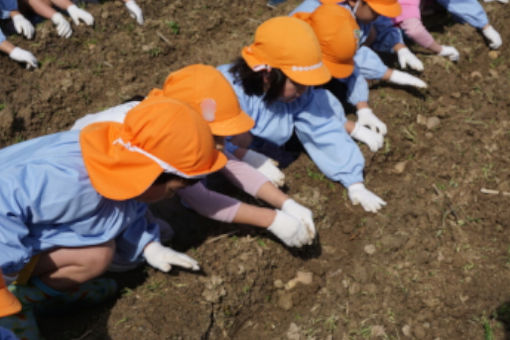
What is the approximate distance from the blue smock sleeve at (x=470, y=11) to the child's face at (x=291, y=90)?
2325 mm

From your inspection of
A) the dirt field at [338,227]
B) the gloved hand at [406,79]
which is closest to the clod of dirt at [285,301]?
the dirt field at [338,227]

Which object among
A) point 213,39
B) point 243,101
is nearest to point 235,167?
point 243,101

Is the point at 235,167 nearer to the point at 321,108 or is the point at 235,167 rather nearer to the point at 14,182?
the point at 321,108

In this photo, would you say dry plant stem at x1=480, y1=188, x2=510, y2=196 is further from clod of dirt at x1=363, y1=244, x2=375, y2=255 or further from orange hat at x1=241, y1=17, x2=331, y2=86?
orange hat at x1=241, y1=17, x2=331, y2=86

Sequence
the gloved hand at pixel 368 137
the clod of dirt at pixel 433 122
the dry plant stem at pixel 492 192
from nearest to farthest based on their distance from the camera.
Answer: the dry plant stem at pixel 492 192 < the gloved hand at pixel 368 137 < the clod of dirt at pixel 433 122

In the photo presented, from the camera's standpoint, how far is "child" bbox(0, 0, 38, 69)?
3.43 metres

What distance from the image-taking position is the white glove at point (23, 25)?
3584mm

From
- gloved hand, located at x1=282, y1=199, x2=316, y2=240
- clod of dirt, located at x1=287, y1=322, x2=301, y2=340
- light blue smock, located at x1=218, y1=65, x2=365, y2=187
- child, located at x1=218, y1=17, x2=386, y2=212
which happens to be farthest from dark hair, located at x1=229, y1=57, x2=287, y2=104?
clod of dirt, located at x1=287, y1=322, x2=301, y2=340

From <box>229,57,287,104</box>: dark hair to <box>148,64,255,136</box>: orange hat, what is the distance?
0.36 meters

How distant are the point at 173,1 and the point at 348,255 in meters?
2.86

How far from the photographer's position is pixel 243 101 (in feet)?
8.46

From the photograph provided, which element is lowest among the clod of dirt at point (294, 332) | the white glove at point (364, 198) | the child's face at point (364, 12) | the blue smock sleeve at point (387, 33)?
the clod of dirt at point (294, 332)

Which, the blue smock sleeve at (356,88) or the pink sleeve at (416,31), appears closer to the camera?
the blue smock sleeve at (356,88)

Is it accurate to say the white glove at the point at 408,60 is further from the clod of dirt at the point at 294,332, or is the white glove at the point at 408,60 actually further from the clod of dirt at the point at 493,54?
the clod of dirt at the point at 294,332
